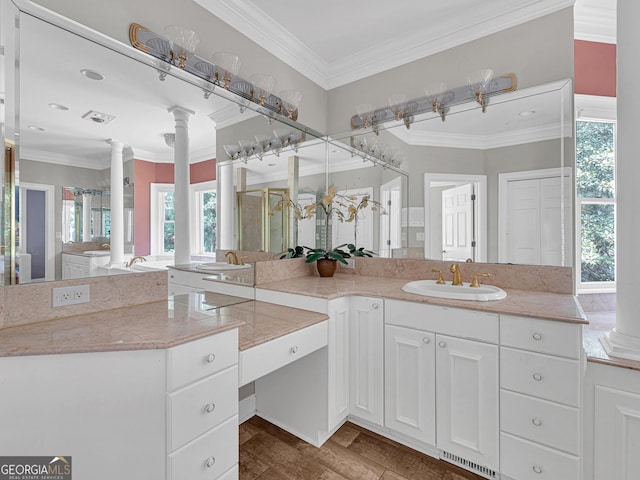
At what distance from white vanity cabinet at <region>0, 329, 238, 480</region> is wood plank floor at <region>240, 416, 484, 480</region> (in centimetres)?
63

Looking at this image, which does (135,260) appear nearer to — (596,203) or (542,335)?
(542,335)

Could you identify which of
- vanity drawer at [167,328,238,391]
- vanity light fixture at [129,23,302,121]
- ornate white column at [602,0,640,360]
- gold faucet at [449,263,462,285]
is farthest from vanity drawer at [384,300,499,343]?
vanity light fixture at [129,23,302,121]

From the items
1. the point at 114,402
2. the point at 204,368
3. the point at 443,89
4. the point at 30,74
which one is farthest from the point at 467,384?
the point at 30,74

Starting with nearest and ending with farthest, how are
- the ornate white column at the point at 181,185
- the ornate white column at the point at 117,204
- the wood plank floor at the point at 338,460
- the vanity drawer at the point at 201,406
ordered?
the vanity drawer at the point at 201,406
the ornate white column at the point at 117,204
the wood plank floor at the point at 338,460
the ornate white column at the point at 181,185

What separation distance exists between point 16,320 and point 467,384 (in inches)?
81.0

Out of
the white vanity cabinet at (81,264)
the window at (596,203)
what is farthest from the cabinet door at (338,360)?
the window at (596,203)

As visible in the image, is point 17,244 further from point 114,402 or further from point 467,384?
point 467,384

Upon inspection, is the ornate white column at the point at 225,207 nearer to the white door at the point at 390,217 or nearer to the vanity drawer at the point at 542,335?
the white door at the point at 390,217

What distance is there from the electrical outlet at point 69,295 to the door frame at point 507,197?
2380 mm

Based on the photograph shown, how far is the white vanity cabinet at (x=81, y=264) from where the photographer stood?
4.37 feet

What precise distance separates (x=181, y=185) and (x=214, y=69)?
2.47 feet

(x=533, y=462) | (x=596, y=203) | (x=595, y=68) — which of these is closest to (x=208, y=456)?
(x=533, y=462)

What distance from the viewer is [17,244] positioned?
1.20 metres

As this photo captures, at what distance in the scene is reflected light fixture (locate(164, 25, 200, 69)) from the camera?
163 centimetres
